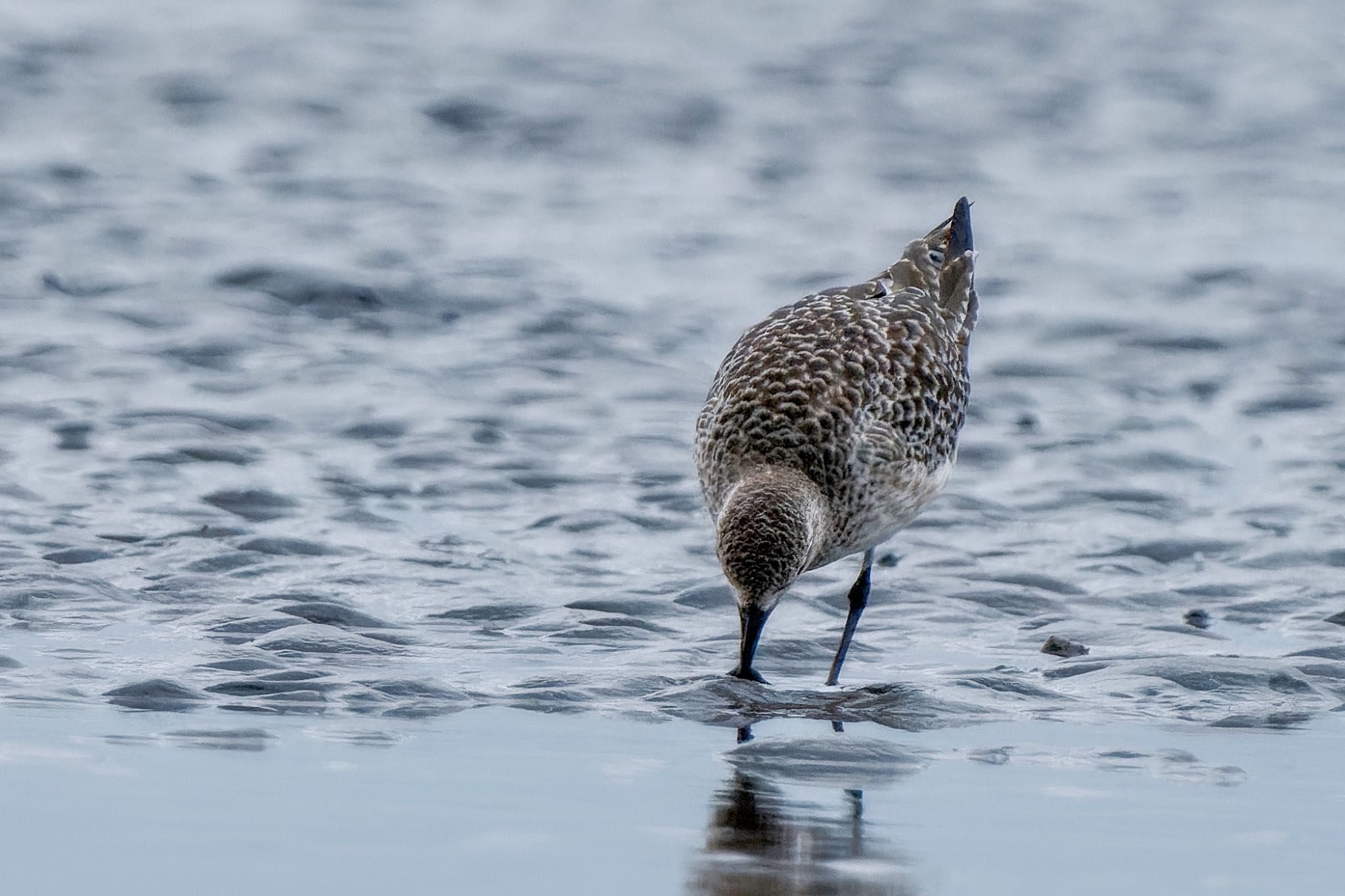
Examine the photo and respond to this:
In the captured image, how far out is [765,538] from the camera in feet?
22.2

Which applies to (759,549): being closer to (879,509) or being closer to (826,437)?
(826,437)

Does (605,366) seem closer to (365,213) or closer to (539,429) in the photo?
(539,429)

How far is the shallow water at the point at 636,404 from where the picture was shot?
590 cm

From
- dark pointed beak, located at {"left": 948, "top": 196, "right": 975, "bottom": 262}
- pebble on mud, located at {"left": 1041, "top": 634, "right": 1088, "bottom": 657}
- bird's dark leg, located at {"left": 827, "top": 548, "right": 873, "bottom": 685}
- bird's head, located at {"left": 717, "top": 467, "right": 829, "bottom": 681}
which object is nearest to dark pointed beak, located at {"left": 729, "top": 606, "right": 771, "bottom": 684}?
bird's head, located at {"left": 717, "top": 467, "right": 829, "bottom": 681}

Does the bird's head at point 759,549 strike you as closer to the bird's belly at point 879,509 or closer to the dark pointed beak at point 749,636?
the dark pointed beak at point 749,636

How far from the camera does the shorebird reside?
6.91m

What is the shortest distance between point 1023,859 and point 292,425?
6.00 metres

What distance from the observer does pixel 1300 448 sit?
10.2 metres

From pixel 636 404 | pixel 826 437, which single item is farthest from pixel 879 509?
pixel 636 404

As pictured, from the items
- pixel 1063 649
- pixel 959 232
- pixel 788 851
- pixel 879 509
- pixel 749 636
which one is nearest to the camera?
pixel 788 851

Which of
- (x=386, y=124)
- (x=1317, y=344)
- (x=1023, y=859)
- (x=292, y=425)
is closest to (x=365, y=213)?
(x=386, y=124)

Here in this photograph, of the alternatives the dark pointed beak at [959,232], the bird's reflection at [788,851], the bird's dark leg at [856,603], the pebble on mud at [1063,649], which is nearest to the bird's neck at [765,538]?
the bird's dark leg at [856,603]

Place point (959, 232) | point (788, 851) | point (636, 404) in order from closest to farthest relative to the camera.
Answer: point (788, 851) < point (959, 232) < point (636, 404)

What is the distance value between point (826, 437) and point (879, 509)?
14.6 inches
